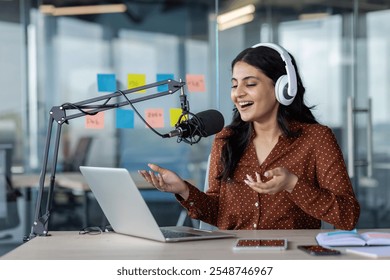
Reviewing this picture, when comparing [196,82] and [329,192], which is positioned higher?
[196,82]

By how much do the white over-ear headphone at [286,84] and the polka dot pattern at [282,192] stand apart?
182mm

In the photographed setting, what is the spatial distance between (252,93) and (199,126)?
20.6 inches

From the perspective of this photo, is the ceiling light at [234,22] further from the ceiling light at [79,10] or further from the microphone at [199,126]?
the microphone at [199,126]

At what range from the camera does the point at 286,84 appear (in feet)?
8.96

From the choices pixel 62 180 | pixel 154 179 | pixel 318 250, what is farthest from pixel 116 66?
pixel 318 250

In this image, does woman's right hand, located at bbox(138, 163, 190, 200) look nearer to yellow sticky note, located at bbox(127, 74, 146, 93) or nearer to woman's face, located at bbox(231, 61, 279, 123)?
woman's face, located at bbox(231, 61, 279, 123)

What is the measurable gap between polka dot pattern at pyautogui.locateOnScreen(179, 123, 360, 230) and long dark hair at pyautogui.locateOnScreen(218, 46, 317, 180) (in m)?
0.03

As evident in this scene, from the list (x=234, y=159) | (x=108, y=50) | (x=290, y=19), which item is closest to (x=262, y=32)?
(x=290, y=19)

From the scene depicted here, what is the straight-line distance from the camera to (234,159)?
2867 mm

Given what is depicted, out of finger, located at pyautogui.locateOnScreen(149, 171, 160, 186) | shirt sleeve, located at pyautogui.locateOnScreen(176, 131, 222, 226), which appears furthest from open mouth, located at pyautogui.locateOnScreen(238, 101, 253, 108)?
finger, located at pyautogui.locateOnScreen(149, 171, 160, 186)

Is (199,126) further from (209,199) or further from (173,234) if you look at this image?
(209,199)

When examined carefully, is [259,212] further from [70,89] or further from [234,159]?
[70,89]

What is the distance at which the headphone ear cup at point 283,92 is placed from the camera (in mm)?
2725

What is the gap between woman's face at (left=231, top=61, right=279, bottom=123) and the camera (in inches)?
109
